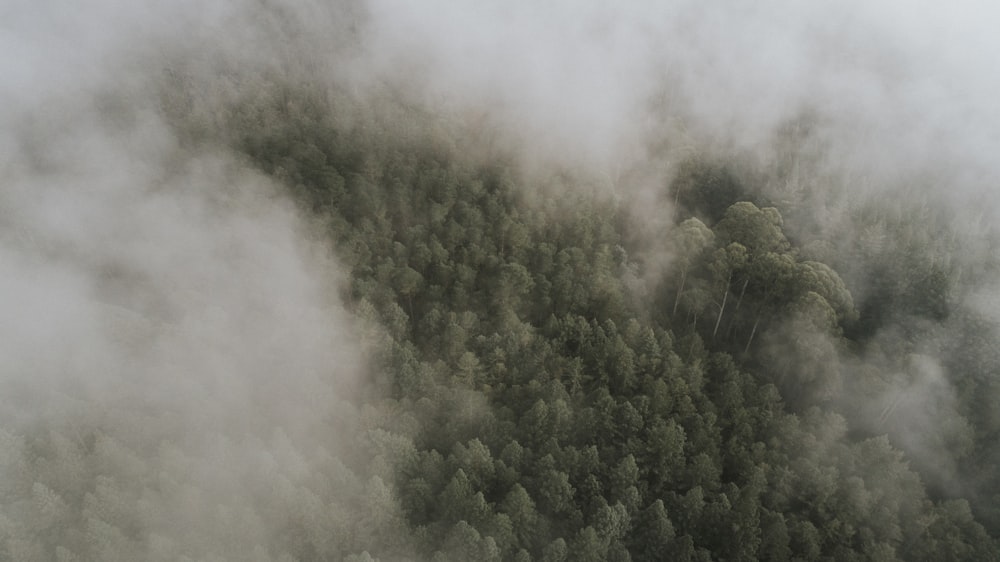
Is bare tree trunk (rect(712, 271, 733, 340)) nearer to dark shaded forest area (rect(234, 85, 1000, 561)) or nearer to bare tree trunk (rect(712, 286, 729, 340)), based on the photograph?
bare tree trunk (rect(712, 286, 729, 340))

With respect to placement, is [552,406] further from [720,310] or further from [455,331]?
[720,310]

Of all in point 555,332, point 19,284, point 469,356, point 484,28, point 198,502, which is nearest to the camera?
point 198,502

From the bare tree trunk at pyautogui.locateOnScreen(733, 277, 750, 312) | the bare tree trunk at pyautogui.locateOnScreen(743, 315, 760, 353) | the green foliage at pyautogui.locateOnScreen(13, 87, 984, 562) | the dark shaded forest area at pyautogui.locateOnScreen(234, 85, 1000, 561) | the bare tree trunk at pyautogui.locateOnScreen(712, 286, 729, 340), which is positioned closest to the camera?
the green foliage at pyautogui.locateOnScreen(13, 87, 984, 562)

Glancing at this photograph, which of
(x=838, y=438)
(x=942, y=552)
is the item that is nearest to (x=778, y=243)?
(x=838, y=438)

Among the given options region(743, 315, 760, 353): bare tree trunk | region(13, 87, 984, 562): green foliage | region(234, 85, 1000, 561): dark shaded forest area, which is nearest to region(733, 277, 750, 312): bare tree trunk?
region(13, 87, 984, 562): green foliage

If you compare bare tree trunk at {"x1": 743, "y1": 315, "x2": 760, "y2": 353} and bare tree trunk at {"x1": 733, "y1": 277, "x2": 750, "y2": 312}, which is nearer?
bare tree trunk at {"x1": 743, "y1": 315, "x2": 760, "y2": 353}

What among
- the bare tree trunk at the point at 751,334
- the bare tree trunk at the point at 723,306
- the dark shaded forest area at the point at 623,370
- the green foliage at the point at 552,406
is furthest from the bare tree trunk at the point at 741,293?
the bare tree trunk at the point at 751,334

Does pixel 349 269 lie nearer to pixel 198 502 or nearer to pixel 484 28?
pixel 198 502

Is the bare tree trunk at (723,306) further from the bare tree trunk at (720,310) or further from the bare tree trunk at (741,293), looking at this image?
the bare tree trunk at (741,293)

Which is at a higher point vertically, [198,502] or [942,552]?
[942,552]
